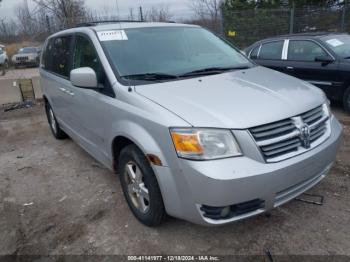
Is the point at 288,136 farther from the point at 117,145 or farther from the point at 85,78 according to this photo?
the point at 85,78

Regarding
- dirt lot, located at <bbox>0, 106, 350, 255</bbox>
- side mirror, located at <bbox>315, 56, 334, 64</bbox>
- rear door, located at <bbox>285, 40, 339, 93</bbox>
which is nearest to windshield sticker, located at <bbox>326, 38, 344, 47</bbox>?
rear door, located at <bbox>285, 40, 339, 93</bbox>

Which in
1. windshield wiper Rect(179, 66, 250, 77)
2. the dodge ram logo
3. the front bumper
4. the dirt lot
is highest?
windshield wiper Rect(179, 66, 250, 77)

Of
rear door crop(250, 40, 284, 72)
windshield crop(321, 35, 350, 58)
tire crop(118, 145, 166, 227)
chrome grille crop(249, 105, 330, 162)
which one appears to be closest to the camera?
chrome grille crop(249, 105, 330, 162)

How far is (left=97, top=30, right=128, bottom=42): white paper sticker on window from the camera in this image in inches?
143

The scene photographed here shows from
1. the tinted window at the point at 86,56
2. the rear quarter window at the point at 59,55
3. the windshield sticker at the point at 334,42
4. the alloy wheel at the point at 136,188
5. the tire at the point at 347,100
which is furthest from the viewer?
the windshield sticker at the point at 334,42

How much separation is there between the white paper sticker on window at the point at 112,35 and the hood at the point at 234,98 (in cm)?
85

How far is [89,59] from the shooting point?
12.4ft

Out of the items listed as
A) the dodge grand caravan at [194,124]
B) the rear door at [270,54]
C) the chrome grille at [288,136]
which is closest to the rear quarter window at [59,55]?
the dodge grand caravan at [194,124]

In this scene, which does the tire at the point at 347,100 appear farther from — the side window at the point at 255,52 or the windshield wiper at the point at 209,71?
the windshield wiper at the point at 209,71

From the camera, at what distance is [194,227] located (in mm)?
3172

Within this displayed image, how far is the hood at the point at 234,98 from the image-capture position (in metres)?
2.59

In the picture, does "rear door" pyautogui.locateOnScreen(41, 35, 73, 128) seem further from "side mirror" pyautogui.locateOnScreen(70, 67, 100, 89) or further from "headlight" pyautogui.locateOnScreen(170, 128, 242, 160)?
"headlight" pyautogui.locateOnScreen(170, 128, 242, 160)

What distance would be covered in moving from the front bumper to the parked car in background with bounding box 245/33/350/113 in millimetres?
4173

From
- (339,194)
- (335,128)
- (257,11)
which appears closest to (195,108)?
(335,128)
